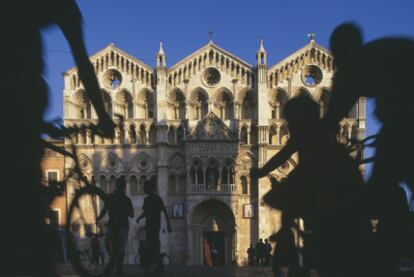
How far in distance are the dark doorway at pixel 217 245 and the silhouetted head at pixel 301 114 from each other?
106 feet

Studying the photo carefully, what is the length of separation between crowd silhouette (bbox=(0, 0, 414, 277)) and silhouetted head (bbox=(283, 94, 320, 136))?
12 mm

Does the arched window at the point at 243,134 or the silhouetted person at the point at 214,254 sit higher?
the arched window at the point at 243,134

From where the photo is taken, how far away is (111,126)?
493 cm

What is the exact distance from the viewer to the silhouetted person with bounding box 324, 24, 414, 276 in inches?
184

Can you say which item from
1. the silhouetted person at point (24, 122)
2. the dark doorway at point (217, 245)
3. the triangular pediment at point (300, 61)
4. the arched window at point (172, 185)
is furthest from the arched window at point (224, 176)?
the silhouetted person at point (24, 122)

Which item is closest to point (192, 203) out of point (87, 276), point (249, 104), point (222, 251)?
point (222, 251)

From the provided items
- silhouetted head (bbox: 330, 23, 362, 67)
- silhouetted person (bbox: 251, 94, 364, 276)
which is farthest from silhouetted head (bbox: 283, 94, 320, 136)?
silhouetted head (bbox: 330, 23, 362, 67)

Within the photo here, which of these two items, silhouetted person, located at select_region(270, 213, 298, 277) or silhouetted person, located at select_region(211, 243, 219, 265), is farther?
silhouetted person, located at select_region(211, 243, 219, 265)

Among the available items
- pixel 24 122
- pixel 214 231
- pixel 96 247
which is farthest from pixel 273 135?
pixel 24 122

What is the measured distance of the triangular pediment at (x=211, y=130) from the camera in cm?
3694

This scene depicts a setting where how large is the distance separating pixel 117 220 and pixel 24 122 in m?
3.39

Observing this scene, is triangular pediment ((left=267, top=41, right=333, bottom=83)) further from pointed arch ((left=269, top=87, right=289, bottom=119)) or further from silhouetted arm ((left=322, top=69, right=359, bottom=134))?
silhouetted arm ((left=322, top=69, right=359, bottom=134))

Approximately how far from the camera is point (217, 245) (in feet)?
122

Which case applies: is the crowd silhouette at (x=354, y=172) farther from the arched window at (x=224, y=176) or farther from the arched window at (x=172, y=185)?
the arched window at (x=172, y=185)
